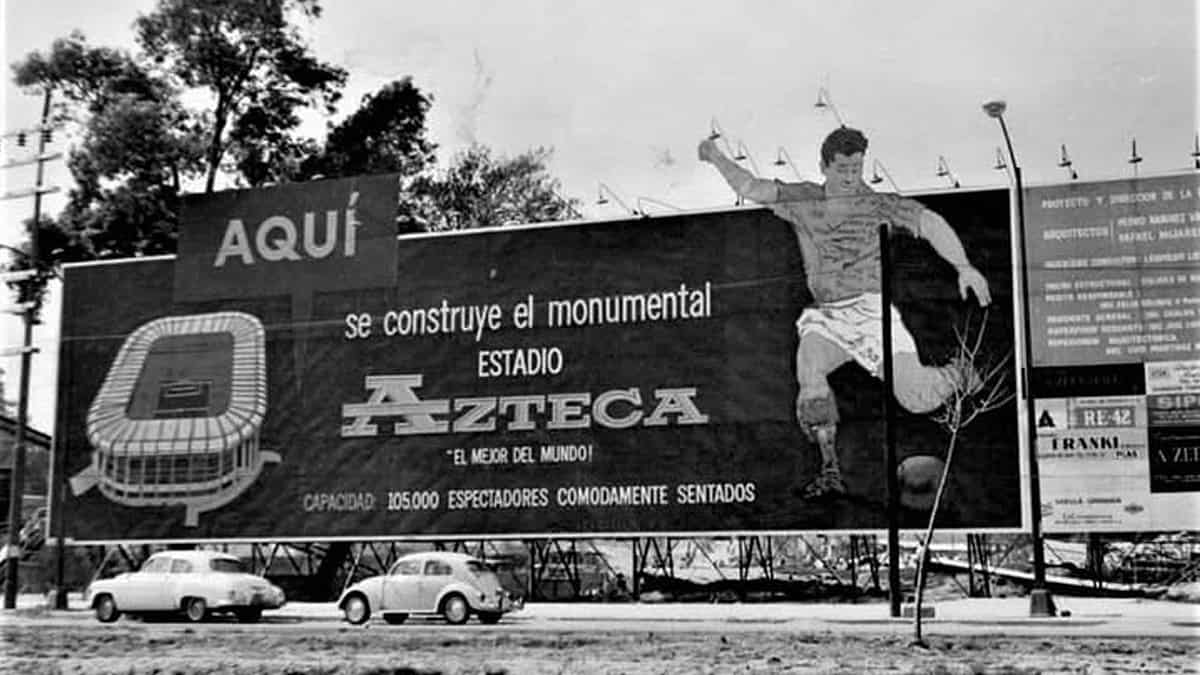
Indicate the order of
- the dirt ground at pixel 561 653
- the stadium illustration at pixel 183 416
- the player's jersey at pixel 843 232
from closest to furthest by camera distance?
the dirt ground at pixel 561 653
the player's jersey at pixel 843 232
the stadium illustration at pixel 183 416

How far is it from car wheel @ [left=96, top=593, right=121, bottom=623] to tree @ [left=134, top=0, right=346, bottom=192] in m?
15.0

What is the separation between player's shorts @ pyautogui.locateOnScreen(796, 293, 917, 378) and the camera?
1216 inches

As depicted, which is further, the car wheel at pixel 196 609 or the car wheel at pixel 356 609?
the car wheel at pixel 196 609

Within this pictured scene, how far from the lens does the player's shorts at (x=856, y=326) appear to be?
101 ft

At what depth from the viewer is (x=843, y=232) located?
31562 mm

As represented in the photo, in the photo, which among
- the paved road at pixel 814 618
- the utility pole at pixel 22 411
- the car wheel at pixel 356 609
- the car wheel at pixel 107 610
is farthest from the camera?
the utility pole at pixel 22 411

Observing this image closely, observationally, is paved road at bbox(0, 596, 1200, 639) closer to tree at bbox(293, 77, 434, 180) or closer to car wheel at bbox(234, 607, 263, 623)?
car wheel at bbox(234, 607, 263, 623)

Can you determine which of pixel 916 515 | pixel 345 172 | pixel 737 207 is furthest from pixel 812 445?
pixel 345 172

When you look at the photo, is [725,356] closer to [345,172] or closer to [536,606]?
[536,606]

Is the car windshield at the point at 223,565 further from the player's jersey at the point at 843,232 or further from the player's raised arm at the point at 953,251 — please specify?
the player's raised arm at the point at 953,251

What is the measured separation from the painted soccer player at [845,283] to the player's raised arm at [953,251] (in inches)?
0.8

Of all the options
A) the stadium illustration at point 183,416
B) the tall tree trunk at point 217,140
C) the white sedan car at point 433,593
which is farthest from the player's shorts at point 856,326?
the tall tree trunk at point 217,140

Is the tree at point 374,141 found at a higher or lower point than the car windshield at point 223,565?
higher

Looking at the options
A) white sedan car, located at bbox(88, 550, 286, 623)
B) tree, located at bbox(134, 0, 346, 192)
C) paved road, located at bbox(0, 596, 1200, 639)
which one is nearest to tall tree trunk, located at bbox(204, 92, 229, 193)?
tree, located at bbox(134, 0, 346, 192)
